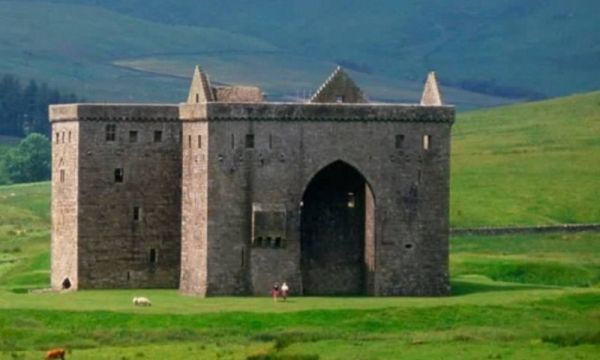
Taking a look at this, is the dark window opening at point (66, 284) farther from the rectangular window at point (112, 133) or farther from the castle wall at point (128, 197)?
the rectangular window at point (112, 133)

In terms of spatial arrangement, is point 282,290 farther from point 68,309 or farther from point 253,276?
point 68,309

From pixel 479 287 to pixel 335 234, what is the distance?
4.99 meters

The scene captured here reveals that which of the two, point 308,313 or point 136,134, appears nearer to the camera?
point 308,313

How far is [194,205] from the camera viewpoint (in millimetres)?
76312

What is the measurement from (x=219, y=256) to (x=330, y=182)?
5759 millimetres

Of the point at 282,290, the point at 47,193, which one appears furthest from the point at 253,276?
the point at 47,193

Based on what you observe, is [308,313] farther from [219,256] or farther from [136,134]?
[136,134]

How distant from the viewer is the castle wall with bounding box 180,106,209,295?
75.4m

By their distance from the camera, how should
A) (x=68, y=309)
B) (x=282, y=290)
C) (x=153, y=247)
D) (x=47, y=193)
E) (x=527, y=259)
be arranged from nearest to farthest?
(x=68, y=309) → (x=282, y=290) → (x=153, y=247) → (x=527, y=259) → (x=47, y=193)

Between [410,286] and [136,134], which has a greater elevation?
[136,134]

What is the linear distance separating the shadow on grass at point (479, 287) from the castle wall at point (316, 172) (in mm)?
1140

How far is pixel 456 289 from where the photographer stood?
257ft

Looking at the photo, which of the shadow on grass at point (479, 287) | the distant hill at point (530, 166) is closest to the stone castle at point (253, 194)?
the shadow on grass at point (479, 287)

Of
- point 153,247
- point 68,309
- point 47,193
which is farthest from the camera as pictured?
point 47,193
